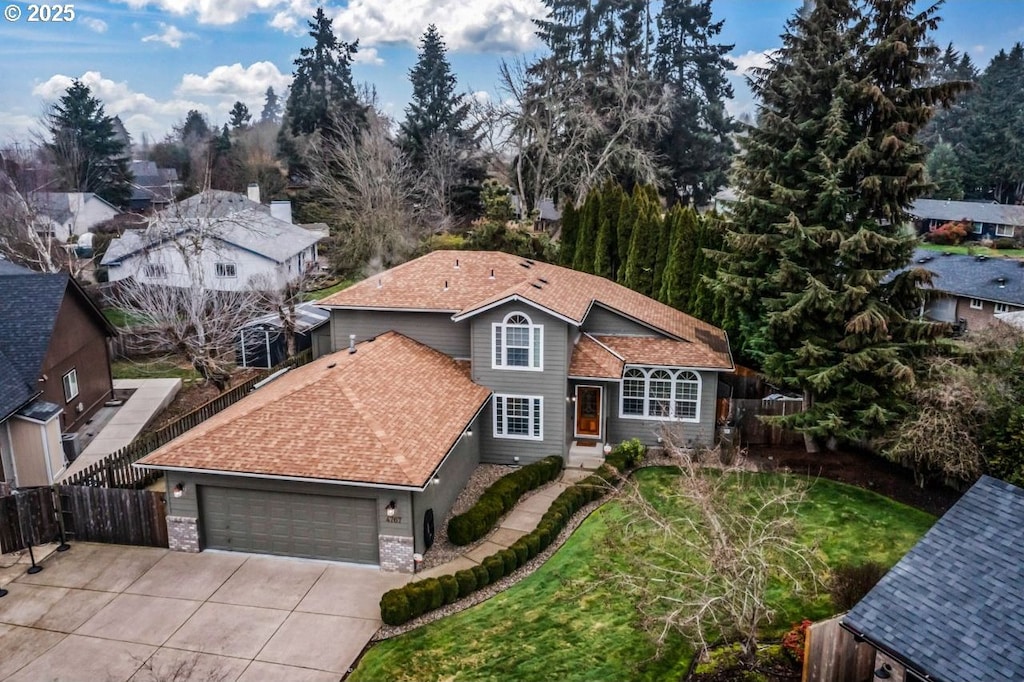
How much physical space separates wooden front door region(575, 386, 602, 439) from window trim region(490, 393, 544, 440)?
74.8 inches

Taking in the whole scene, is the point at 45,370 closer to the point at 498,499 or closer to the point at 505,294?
the point at 505,294

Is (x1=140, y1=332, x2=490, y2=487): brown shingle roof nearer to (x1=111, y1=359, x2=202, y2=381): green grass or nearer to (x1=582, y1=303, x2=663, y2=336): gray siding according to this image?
(x1=582, y1=303, x2=663, y2=336): gray siding

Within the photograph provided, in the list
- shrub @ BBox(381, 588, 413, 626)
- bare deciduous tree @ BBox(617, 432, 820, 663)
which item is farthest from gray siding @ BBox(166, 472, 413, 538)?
bare deciduous tree @ BBox(617, 432, 820, 663)

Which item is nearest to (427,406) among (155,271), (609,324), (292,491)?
(292,491)

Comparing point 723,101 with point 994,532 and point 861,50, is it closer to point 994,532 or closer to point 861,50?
point 861,50

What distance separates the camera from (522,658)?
40.2 feet

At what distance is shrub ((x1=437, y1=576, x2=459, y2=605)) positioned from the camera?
14.1 meters

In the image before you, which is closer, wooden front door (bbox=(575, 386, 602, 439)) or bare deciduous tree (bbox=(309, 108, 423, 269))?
wooden front door (bbox=(575, 386, 602, 439))

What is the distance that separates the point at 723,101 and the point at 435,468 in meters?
47.6

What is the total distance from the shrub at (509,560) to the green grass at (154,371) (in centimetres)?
1976

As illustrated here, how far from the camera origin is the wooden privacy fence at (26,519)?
1582cm

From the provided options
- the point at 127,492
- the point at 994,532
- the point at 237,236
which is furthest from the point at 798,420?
the point at 237,236

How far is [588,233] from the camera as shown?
110 ft

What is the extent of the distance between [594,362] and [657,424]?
3.15 meters
